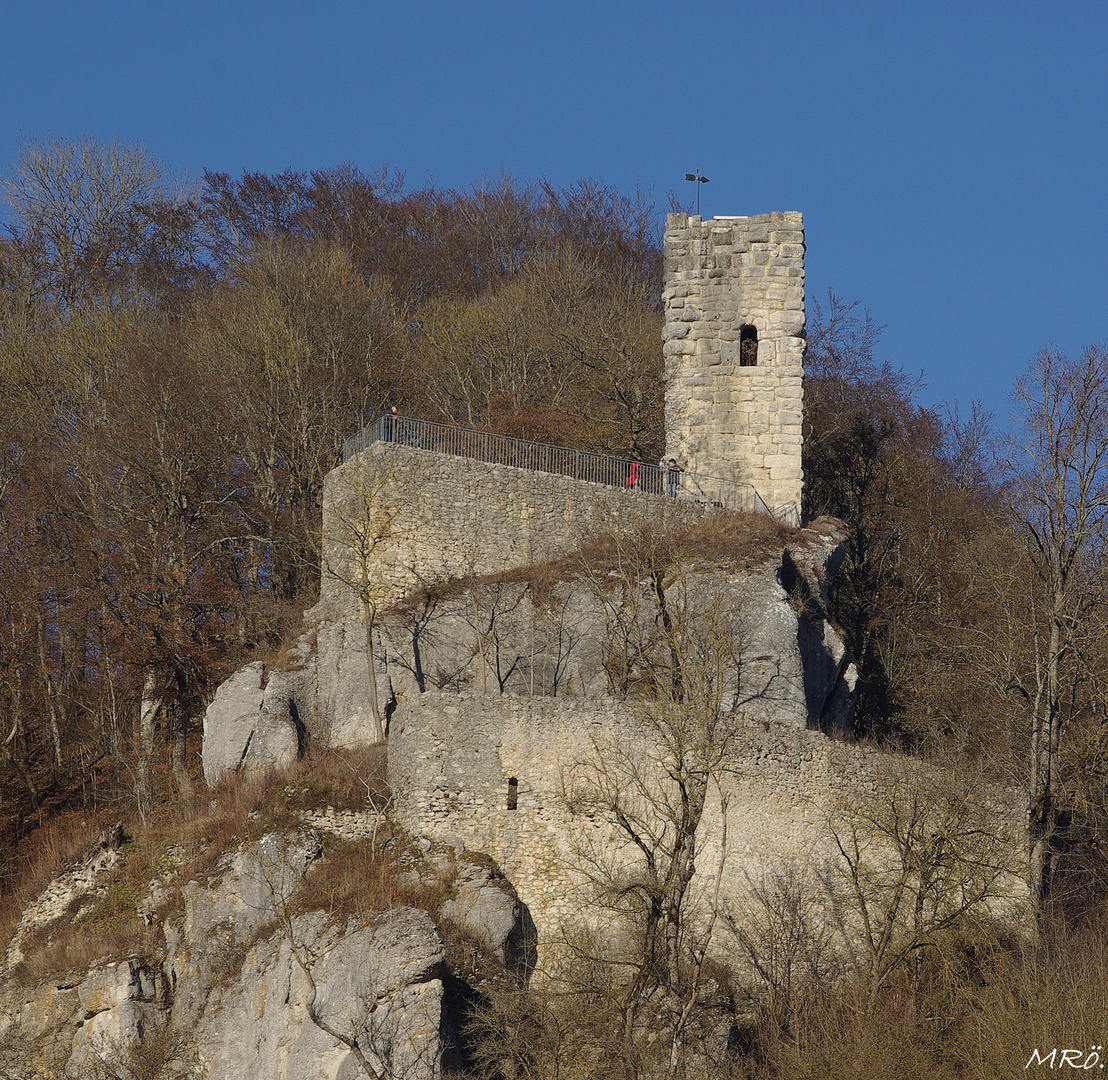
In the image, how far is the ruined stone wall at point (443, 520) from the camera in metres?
26.8

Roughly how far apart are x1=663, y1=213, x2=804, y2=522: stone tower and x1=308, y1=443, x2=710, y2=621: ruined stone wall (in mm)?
2550

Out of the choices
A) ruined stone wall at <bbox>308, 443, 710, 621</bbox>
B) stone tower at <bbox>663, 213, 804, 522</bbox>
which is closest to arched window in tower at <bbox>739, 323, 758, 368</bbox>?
stone tower at <bbox>663, 213, 804, 522</bbox>

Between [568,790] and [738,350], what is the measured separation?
11156 millimetres

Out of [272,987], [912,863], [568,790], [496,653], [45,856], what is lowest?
[272,987]

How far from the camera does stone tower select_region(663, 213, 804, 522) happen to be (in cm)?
2978

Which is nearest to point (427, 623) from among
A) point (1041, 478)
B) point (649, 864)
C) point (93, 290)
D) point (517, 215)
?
point (649, 864)

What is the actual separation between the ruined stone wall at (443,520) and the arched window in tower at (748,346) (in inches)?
157

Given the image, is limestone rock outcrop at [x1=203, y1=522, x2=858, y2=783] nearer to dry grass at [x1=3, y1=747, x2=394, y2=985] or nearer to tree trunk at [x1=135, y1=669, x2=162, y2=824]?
dry grass at [x1=3, y1=747, x2=394, y2=985]

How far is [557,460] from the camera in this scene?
92.8ft

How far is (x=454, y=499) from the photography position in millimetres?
27141

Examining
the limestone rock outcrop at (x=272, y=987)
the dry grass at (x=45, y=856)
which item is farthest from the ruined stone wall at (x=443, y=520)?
the limestone rock outcrop at (x=272, y=987)

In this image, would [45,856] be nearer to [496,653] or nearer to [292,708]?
[292,708]

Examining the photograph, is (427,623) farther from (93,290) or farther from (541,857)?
(93,290)

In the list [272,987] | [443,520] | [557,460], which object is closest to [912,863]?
[272,987]
